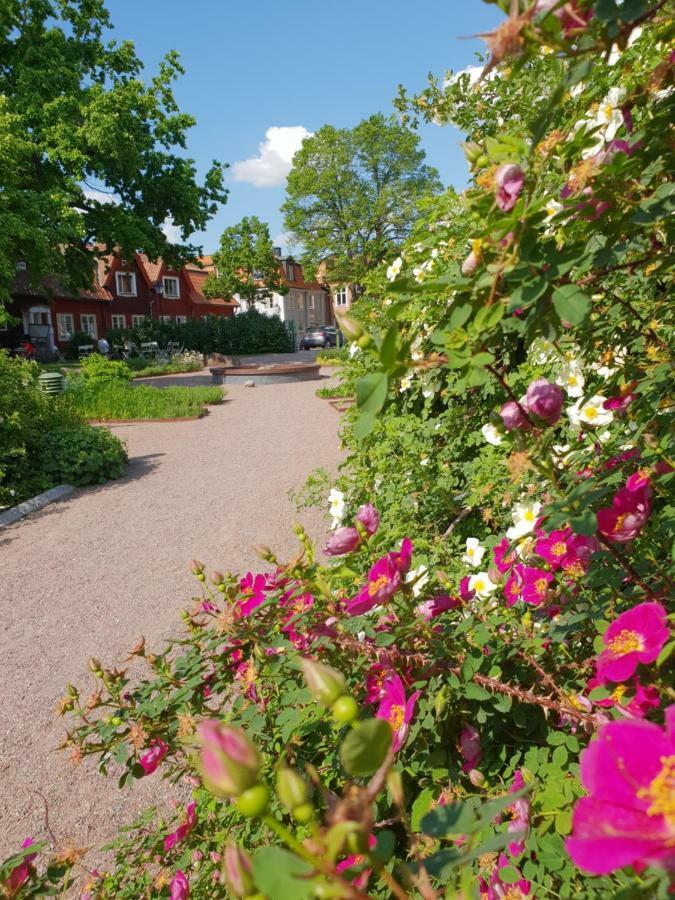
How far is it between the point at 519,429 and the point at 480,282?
29cm

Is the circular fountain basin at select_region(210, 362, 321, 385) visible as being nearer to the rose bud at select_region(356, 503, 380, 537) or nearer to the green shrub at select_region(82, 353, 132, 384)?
the green shrub at select_region(82, 353, 132, 384)

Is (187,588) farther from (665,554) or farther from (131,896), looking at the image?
(665,554)

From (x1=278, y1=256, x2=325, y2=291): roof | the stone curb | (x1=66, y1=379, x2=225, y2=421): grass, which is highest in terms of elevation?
(x1=278, y1=256, x2=325, y2=291): roof

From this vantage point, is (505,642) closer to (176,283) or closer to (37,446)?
(37,446)

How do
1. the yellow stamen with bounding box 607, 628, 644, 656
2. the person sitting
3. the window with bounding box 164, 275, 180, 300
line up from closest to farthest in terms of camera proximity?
the yellow stamen with bounding box 607, 628, 644, 656 < the person sitting < the window with bounding box 164, 275, 180, 300

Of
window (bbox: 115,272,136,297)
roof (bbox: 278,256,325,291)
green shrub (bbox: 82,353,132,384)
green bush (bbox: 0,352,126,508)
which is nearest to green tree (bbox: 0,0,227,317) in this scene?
green shrub (bbox: 82,353,132,384)

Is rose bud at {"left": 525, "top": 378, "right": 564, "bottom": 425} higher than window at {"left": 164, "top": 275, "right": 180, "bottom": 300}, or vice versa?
window at {"left": 164, "top": 275, "right": 180, "bottom": 300}

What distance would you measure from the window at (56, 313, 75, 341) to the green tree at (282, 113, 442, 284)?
48.9 feet

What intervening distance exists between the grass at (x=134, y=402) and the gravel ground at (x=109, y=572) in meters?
2.22

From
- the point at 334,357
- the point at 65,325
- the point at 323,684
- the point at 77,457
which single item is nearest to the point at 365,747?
the point at 323,684

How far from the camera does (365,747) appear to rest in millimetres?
440

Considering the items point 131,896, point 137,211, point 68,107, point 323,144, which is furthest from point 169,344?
point 131,896

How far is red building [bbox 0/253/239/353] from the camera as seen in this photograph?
28.3 m

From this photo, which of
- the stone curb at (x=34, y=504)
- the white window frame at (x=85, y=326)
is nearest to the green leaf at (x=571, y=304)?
the stone curb at (x=34, y=504)
